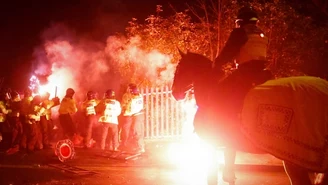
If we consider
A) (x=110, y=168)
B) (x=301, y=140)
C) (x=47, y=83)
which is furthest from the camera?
(x=47, y=83)

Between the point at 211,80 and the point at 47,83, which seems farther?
the point at 47,83

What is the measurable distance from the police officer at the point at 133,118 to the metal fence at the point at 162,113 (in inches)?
55.8

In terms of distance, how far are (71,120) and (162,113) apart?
3226 mm

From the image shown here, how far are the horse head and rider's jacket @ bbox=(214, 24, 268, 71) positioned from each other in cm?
32

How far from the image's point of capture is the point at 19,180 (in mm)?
8789

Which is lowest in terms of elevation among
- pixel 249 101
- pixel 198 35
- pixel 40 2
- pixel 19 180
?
pixel 19 180

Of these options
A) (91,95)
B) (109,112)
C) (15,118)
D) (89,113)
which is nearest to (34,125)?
(15,118)

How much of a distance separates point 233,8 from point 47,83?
8.83m

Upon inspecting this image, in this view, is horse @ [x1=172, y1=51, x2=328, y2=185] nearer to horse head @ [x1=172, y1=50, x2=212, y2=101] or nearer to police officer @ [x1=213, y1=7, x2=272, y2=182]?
horse head @ [x1=172, y1=50, x2=212, y2=101]

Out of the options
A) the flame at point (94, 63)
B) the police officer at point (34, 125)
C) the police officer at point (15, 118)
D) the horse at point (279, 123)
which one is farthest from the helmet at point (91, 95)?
the horse at point (279, 123)

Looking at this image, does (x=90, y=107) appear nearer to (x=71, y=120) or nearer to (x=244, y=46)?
(x=71, y=120)

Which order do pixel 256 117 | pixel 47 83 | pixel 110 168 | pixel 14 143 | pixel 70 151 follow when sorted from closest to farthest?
pixel 256 117 < pixel 110 168 < pixel 70 151 < pixel 14 143 < pixel 47 83

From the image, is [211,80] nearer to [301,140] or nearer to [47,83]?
[301,140]

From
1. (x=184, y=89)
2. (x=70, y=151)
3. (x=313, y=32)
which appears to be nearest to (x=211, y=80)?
(x=184, y=89)
